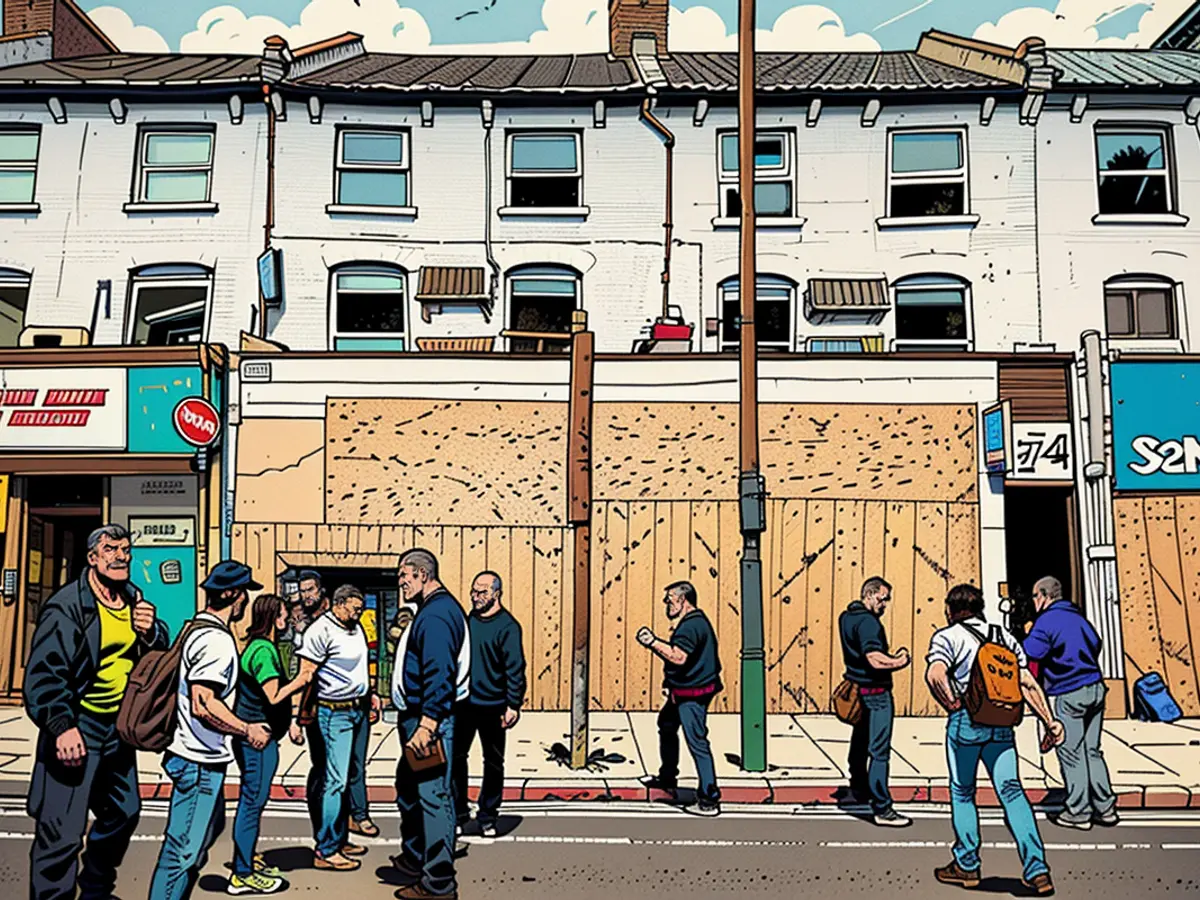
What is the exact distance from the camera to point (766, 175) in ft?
33.3

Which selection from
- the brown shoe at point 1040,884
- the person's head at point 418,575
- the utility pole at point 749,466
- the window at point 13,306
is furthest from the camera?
the window at point 13,306

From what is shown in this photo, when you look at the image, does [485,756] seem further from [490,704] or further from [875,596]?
[875,596]

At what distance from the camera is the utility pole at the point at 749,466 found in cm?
805

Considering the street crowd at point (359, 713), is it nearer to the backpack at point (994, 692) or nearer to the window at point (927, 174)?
the backpack at point (994, 692)

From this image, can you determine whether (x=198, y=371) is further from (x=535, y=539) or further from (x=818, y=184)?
(x=818, y=184)

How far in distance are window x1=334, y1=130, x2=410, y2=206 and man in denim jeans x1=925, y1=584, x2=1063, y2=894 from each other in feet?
21.0

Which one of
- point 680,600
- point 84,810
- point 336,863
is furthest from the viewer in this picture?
point 680,600

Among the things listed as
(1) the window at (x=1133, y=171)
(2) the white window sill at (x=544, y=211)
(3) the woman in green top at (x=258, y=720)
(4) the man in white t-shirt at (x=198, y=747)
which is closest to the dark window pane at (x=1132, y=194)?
(1) the window at (x=1133, y=171)

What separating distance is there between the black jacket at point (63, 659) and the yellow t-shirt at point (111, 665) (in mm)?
34

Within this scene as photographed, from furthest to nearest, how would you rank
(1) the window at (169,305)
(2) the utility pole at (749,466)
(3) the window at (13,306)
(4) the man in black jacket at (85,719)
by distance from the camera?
(1) the window at (169,305)
(3) the window at (13,306)
(2) the utility pole at (749,466)
(4) the man in black jacket at (85,719)

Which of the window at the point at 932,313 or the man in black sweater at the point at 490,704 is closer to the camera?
the man in black sweater at the point at 490,704

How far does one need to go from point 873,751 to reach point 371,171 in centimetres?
685

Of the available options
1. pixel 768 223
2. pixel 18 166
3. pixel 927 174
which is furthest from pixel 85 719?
pixel 927 174

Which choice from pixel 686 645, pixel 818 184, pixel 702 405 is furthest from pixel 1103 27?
pixel 686 645
